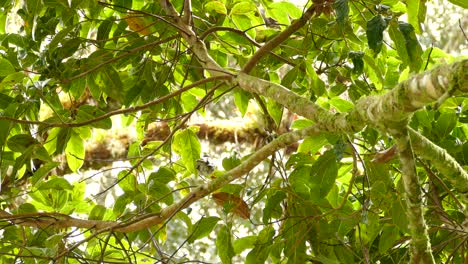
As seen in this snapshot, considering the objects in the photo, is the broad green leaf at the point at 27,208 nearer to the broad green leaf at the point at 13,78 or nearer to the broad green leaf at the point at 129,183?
the broad green leaf at the point at 129,183

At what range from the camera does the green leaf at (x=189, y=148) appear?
1.63 metres

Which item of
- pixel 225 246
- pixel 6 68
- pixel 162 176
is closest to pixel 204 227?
pixel 225 246

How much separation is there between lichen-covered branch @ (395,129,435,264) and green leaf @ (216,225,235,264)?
1.75ft

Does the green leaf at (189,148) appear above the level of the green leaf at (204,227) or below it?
above

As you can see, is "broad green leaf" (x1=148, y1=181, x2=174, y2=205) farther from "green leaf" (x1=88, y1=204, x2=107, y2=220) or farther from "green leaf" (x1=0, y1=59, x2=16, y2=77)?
"green leaf" (x1=0, y1=59, x2=16, y2=77)

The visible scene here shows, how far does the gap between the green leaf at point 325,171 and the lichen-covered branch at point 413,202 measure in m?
0.40

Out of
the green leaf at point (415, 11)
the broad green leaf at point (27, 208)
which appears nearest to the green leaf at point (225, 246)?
the broad green leaf at point (27, 208)

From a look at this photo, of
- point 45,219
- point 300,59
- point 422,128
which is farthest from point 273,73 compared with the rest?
point 45,219

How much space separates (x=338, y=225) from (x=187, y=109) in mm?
541

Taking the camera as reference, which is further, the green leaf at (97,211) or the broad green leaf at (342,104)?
the green leaf at (97,211)

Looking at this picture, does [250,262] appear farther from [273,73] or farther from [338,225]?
[273,73]

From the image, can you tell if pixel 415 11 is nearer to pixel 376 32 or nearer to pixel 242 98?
pixel 376 32

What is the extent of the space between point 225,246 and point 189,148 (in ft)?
0.89

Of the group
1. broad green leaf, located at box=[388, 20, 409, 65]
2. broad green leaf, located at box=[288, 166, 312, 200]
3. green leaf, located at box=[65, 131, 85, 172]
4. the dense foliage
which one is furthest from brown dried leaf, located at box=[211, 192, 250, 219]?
broad green leaf, located at box=[388, 20, 409, 65]
